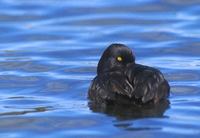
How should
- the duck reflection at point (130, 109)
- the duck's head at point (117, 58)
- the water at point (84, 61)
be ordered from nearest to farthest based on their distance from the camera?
the water at point (84, 61)
the duck reflection at point (130, 109)
the duck's head at point (117, 58)

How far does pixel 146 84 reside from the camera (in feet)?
37.4

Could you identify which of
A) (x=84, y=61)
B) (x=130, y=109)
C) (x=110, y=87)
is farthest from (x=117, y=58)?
(x=84, y=61)

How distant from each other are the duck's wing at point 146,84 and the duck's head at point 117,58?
41 centimetres

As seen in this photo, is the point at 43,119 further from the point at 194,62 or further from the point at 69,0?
the point at 69,0

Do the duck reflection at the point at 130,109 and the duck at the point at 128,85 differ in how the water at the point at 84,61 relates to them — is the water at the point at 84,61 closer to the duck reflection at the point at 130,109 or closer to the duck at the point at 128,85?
the duck reflection at the point at 130,109

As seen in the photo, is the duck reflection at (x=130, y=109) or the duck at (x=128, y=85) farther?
the duck at (x=128, y=85)

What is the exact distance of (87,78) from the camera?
44.7 ft

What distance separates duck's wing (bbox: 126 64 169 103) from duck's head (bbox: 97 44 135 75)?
0.41m

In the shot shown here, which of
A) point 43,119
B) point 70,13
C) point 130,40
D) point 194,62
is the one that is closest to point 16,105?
point 43,119

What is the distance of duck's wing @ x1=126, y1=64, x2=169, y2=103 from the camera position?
11.3 m

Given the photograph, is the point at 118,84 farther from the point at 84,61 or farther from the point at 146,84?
the point at 84,61

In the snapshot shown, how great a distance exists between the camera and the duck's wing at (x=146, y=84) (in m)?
11.3

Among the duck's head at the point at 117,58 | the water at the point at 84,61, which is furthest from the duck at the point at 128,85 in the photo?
the water at the point at 84,61

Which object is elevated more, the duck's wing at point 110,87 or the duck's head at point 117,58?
the duck's head at point 117,58
